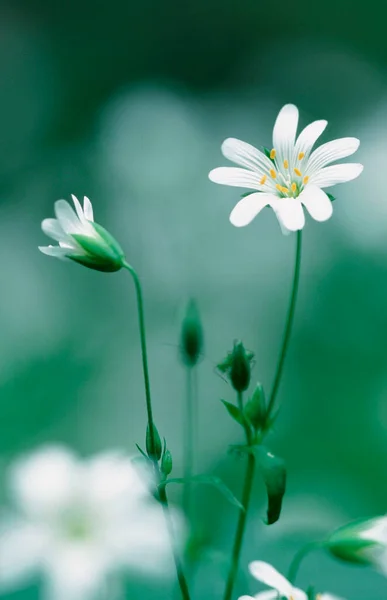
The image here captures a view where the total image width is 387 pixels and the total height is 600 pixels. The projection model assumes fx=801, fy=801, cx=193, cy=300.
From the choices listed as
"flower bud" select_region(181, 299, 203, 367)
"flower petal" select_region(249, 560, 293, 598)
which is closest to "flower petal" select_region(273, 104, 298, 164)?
"flower bud" select_region(181, 299, 203, 367)

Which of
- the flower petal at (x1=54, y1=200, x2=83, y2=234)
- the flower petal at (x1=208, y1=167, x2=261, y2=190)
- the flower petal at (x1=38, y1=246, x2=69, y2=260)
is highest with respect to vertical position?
the flower petal at (x1=208, y1=167, x2=261, y2=190)

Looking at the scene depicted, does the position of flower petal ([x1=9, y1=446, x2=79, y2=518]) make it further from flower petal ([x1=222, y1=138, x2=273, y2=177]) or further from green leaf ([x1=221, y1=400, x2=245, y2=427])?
flower petal ([x1=222, y1=138, x2=273, y2=177])

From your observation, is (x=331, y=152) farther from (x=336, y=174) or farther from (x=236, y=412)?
(x=236, y=412)

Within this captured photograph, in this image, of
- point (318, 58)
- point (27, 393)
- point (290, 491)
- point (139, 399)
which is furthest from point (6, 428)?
point (318, 58)

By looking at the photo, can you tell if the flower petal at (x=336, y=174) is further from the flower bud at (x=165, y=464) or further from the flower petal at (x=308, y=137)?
the flower bud at (x=165, y=464)

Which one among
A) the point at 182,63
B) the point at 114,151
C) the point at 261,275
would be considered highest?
the point at 182,63

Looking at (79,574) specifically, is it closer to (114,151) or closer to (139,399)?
(139,399)

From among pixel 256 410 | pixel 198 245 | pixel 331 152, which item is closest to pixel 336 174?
pixel 331 152
